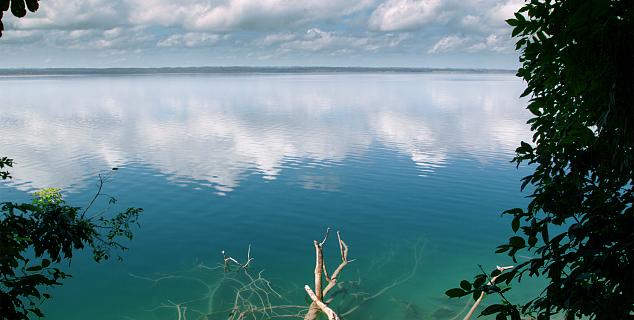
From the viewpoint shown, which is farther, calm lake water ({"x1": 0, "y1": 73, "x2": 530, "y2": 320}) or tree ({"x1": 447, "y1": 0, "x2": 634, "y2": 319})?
calm lake water ({"x1": 0, "y1": 73, "x2": 530, "y2": 320})

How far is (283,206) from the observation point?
37344 mm

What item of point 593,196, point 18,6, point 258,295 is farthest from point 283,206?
point 18,6

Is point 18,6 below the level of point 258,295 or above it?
above

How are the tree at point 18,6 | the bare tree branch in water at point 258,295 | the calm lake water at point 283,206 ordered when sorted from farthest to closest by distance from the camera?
the calm lake water at point 283,206 → the bare tree branch in water at point 258,295 → the tree at point 18,6

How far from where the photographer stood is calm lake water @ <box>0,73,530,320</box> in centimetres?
2366

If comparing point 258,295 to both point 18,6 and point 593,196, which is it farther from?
point 18,6

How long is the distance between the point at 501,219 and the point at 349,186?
1403cm

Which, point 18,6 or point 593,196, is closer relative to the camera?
point 18,6

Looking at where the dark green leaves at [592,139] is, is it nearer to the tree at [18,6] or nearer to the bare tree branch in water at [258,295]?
the tree at [18,6]

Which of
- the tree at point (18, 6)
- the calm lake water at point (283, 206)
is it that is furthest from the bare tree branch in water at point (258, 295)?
the tree at point (18, 6)

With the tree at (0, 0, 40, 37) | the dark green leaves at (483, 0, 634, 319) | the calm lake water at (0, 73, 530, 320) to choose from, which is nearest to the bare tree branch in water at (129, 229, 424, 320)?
the calm lake water at (0, 73, 530, 320)

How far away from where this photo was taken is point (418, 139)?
70500 millimetres

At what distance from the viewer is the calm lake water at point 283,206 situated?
23656mm

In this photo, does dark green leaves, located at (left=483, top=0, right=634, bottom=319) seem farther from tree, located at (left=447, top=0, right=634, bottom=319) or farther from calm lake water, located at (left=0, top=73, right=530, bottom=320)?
calm lake water, located at (left=0, top=73, right=530, bottom=320)
